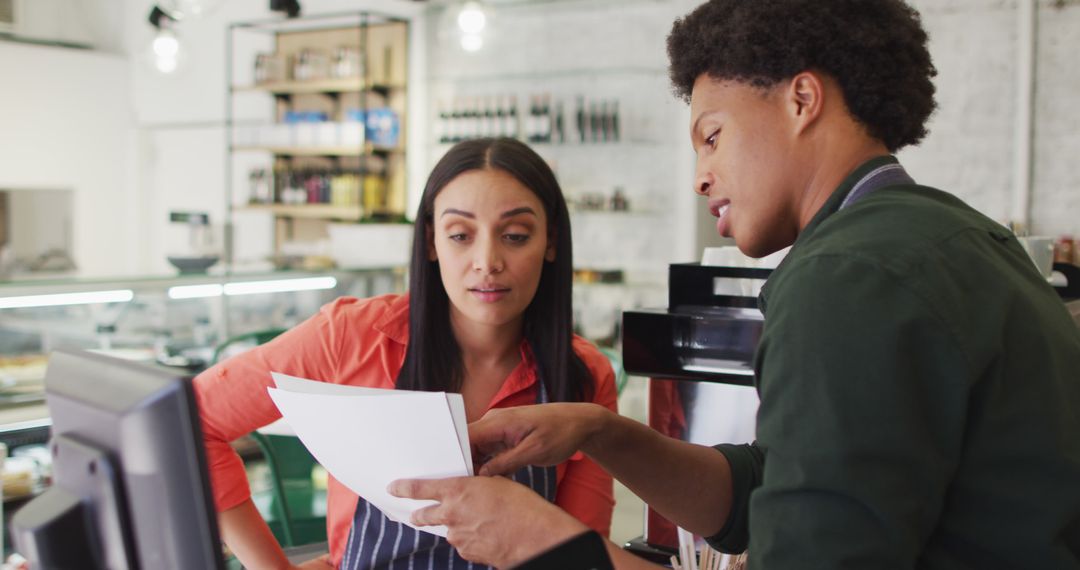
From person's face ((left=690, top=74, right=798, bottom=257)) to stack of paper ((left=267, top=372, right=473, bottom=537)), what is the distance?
1.25ft

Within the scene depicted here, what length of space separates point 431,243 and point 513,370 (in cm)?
31

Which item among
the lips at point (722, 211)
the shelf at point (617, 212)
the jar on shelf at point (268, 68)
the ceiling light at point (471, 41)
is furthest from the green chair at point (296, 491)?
the jar on shelf at point (268, 68)

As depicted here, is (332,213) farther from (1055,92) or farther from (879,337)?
(879,337)

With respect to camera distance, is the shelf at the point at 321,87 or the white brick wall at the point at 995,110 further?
the shelf at the point at 321,87

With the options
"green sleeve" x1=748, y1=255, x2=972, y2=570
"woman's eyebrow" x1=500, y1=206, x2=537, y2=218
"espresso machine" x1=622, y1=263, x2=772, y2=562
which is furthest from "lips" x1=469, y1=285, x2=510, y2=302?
"green sleeve" x1=748, y1=255, x2=972, y2=570

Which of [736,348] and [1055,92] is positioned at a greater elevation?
[1055,92]

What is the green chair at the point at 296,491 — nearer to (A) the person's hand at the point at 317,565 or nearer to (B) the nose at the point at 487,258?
(A) the person's hand at the point at 317,565

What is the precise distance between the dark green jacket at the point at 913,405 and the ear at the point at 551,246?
1.05 meters

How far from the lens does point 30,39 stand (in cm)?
854

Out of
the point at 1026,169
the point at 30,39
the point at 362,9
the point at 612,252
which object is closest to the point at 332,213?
the point at 362,9

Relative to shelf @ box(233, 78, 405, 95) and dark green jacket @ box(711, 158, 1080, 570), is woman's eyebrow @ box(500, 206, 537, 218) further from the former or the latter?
shelf @ box(233, 78, 405, 95)

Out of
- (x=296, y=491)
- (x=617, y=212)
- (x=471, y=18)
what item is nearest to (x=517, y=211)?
(x=296, y=491)

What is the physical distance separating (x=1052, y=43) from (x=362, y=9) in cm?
504

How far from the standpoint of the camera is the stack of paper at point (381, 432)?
0.99 m
